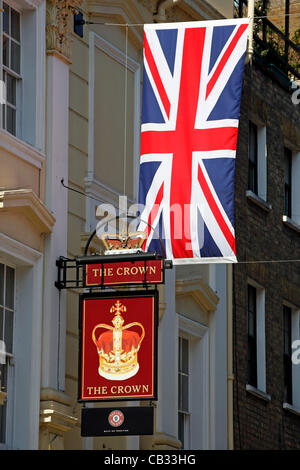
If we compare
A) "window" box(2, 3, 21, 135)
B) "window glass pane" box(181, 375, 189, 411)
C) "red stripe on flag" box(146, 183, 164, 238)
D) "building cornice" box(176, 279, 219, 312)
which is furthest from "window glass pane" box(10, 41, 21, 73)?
"window glass pane" box(181, 375, 189, 411)

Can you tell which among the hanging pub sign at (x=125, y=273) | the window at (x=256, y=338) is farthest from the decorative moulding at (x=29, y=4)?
the window at (x=256, y=338)

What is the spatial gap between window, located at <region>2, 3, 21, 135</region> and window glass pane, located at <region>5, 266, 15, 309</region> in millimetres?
1923

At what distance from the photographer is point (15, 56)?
19609 millimetres

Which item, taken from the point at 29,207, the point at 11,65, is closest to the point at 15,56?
the point at 11,65

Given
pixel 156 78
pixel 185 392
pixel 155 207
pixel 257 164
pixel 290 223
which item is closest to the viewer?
pixel 155 207

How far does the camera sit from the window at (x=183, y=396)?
78.3 feet

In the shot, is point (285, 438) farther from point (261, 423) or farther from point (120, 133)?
point (120, 133)

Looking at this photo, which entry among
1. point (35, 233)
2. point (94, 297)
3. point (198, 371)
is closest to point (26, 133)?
point (35, 233)

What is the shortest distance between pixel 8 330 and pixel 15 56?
12.4ft

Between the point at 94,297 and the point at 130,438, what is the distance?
3.74m

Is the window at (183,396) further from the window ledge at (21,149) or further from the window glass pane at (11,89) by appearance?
the window glass pane at (11,89)

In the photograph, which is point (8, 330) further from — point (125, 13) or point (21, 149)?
point (125, 13)

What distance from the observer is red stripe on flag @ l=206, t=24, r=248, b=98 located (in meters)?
19.5

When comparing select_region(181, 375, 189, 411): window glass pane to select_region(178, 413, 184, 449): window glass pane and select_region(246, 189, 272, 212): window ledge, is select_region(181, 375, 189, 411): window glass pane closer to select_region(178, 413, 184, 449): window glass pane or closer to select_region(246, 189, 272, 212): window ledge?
select_region(178, 413, 184, 449): window glass pane
